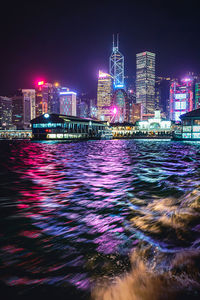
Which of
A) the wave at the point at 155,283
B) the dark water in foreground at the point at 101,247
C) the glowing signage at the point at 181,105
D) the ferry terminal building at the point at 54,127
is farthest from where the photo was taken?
the glowing signage at the point at 181,105

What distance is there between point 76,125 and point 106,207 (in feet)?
264

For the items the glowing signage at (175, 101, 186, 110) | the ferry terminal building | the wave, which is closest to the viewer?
the wave

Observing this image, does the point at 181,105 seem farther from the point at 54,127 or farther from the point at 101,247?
the point at 101,247

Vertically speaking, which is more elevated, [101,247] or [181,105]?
[181,105]

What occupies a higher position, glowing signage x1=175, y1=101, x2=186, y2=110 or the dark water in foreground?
glowing signage x1=175, y1=101, x2=186, y2=110

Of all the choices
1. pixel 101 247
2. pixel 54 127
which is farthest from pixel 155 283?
pixel 54 127

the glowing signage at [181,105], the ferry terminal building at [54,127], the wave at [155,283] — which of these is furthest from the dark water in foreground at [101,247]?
the glowing signage at [181,105]

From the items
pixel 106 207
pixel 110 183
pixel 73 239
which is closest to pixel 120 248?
pixel 73 239

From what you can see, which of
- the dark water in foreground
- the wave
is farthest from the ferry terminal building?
A: the wave

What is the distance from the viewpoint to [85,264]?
2.80 m

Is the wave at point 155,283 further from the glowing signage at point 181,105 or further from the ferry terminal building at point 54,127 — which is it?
the glowing signage at point 181,105

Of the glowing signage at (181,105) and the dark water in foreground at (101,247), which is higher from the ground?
the glowing signage at (181,105)

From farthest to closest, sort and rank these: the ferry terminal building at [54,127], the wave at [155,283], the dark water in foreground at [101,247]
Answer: the ferry terminal building at [54,127], the dark water in foreground at [101,247], the wave at [155,283]

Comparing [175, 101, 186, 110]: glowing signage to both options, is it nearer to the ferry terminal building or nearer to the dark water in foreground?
the ferry terminal building
